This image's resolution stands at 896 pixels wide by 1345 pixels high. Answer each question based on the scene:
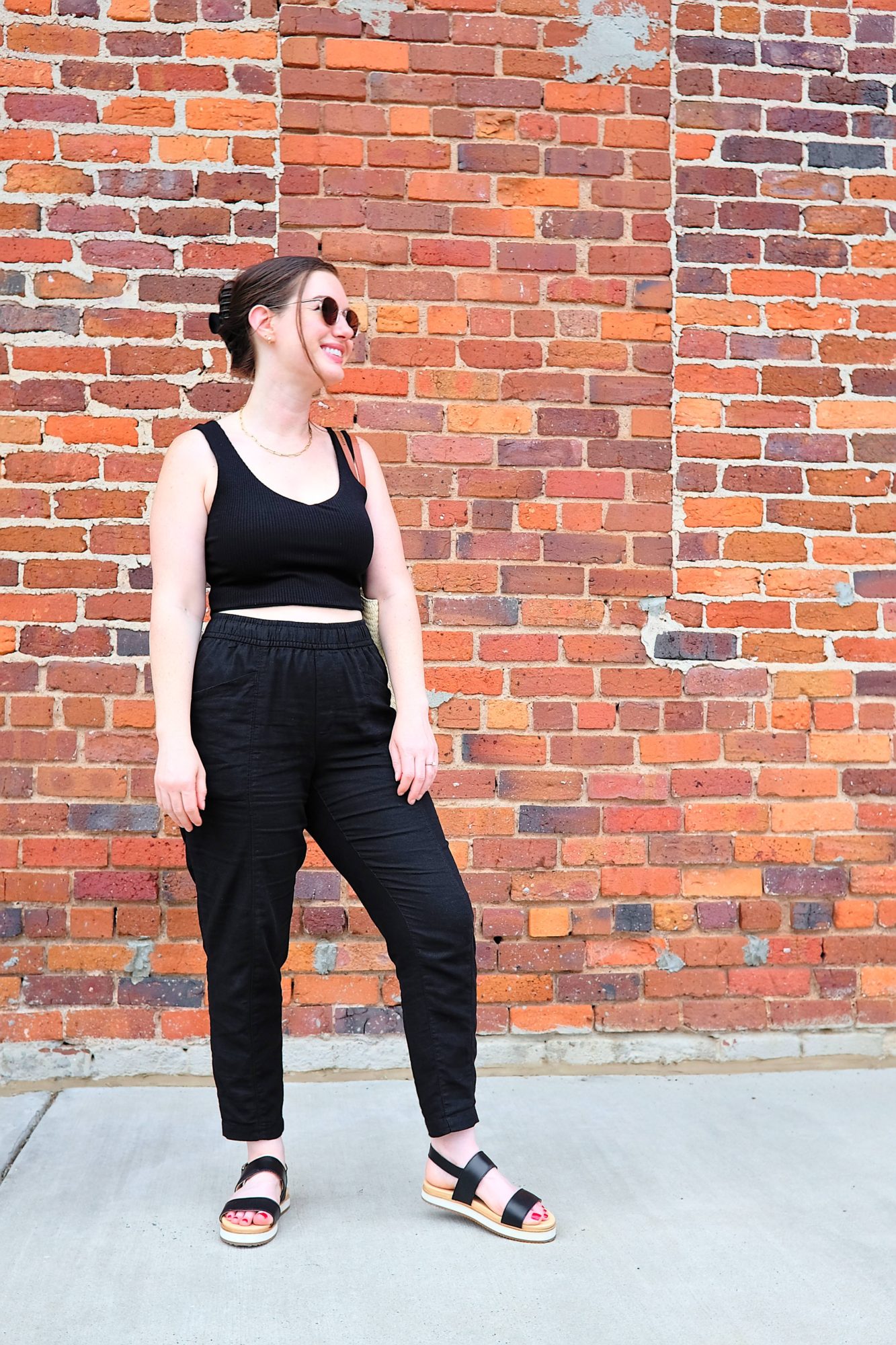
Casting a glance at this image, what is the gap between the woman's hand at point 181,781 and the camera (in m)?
2.22

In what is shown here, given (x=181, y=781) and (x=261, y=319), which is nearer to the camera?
(x=181, y=781)

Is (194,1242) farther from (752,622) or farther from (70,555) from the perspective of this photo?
(752,622)

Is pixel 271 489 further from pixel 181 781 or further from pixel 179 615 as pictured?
pixel 181 781

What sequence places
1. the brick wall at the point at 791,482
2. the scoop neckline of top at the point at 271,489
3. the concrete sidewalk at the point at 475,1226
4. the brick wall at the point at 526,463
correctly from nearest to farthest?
1. the concrete sidewalk at the point at 475,1226
2. the scoop neckline of top at the point at 271,489
3. the brick wall at the point at 526,463
4. the brick wall at the point at 791,482

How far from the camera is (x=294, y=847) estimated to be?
236 centimetres

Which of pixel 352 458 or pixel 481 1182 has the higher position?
pixel 352 458

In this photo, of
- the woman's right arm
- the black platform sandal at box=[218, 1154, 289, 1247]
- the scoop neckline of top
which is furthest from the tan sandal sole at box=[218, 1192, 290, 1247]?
the scoop neckline of top

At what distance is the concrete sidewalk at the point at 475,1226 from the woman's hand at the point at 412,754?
871mm

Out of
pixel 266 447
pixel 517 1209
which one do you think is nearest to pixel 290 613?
pixel 266 447

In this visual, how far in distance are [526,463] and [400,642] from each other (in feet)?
3.57

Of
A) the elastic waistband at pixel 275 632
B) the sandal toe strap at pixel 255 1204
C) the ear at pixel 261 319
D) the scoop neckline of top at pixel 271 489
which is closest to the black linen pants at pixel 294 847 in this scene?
the elastic waistband at pixel 275 632

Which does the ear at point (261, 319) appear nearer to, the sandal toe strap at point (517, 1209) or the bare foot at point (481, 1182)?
the bare foot at point (481, 1182)

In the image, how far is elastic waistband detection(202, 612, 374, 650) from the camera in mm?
2289

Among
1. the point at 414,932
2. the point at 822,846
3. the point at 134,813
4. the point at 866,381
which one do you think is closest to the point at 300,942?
the point at 134,813
